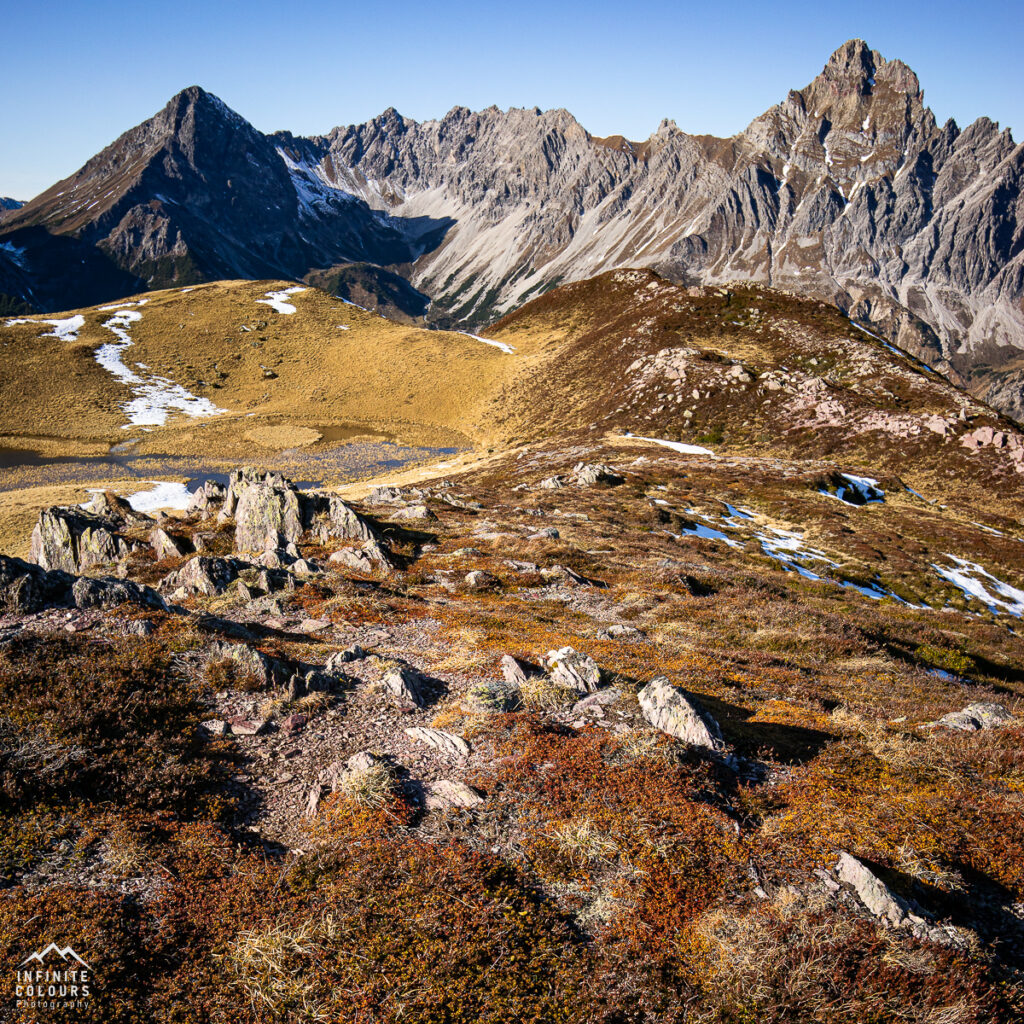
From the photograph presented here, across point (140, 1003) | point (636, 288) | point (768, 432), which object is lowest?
point (140, 1003)

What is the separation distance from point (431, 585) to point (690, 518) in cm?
2282

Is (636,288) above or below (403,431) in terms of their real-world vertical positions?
above

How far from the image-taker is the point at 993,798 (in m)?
9.12

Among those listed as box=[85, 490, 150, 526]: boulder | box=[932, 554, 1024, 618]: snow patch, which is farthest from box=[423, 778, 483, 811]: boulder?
box=[932, 554, 1024, 618]: snow patch

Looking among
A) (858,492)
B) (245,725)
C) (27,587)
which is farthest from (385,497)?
(858,492)

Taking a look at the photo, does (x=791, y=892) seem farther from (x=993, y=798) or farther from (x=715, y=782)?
(x=993, y=798)

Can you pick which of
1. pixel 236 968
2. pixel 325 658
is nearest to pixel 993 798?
pixel 236 968

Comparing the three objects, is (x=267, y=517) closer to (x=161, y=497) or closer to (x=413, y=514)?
(x=413, y=514)

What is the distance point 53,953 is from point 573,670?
9.40 m

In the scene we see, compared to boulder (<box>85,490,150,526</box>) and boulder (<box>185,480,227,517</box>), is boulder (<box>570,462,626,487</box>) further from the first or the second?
boulder (<box>85,490,150,526</box>)

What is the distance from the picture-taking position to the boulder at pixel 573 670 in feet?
40.5

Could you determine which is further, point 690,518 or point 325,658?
point 690,518

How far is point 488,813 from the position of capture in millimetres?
8578

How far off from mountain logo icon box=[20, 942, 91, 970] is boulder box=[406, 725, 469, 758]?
5.34 m
